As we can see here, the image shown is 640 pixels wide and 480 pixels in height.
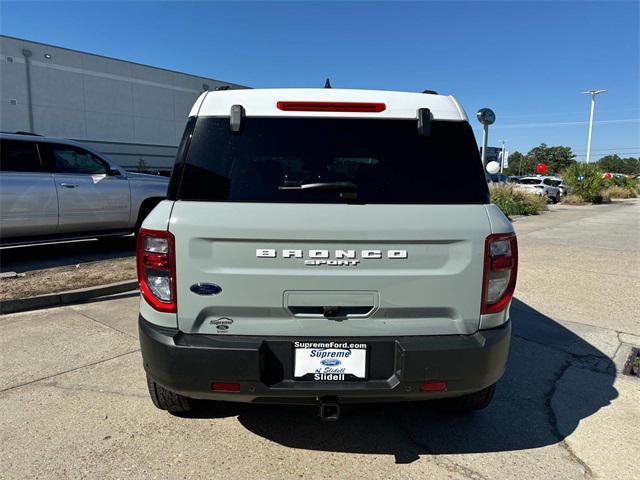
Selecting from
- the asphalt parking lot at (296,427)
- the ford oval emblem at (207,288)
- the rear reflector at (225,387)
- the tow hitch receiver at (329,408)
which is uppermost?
the ford oval emblem at (207,288)

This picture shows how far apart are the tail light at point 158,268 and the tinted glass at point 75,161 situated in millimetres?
6131

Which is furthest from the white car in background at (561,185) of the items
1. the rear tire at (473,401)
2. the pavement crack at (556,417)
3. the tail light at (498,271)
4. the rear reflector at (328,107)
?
the rear reflector at (328,107)

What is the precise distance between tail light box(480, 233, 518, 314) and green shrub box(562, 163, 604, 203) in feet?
99.9

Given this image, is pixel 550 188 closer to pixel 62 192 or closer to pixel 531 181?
pixel 531 181

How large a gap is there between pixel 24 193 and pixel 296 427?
6.24 m

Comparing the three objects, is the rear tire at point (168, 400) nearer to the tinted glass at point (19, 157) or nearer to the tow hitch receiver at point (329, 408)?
the tow hitch receiver at point (329, 408)

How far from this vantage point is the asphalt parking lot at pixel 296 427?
2.49 meters

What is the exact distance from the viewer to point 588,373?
12.6ft

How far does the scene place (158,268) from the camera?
2283mm

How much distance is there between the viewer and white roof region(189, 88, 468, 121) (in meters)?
2.51

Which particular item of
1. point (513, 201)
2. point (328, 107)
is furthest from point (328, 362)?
point (513, 201)

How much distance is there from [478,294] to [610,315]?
420cm

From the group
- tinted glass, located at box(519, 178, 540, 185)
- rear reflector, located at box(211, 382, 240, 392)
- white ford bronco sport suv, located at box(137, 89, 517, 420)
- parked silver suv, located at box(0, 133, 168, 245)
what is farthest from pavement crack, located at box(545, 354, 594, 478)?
tinted glass, located at box(519, 178, 540, 185)

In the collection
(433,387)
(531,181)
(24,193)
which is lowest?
(433,387)
